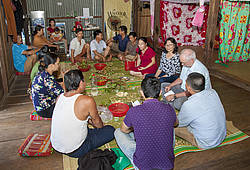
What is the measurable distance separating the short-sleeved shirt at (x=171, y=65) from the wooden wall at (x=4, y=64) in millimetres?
3083

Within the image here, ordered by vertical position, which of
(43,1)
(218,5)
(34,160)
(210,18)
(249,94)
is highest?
(43,1)

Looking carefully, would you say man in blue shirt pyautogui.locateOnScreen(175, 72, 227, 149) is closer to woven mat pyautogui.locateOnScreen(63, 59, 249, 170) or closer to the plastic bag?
woven mat pyautogui.locateOnScreen(63, 59, 249, 170)

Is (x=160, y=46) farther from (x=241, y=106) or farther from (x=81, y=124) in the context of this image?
(x=81, y=124)

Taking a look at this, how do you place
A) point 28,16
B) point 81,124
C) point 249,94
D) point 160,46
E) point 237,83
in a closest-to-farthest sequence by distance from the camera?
point 81,124 → point 249,94 → point 237,83 → point 160,46 → point 28,16

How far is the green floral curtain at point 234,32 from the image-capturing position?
5.40 m

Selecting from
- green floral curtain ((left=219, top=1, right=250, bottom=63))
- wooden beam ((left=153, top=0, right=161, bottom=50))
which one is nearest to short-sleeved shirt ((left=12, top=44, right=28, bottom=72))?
wooden beam ((left=153, top=0, right=161, bottom=50))

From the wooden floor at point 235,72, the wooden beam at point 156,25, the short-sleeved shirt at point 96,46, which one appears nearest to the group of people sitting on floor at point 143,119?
the wooden floor at point 235,72

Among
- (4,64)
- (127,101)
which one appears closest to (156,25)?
(127,101)

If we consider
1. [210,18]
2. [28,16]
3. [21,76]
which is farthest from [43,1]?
[210,18]

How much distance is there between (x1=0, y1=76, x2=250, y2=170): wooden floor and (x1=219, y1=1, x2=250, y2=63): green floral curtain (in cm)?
228

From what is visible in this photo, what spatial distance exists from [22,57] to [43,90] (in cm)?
258

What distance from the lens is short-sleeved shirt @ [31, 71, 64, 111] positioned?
273 cm

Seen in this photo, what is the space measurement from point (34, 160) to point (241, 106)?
3.40 meters

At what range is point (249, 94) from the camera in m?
4.02
